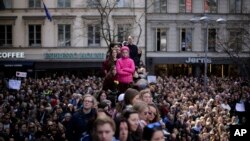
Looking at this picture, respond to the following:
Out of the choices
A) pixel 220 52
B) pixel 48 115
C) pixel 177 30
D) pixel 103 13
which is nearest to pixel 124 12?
pixel 103 13

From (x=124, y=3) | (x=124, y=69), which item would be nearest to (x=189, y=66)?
(x=124, y=3)

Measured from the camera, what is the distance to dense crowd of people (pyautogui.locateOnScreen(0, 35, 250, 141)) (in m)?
8.10

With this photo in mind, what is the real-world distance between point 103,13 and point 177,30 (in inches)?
295

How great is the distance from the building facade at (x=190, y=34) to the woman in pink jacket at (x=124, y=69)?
118 ft

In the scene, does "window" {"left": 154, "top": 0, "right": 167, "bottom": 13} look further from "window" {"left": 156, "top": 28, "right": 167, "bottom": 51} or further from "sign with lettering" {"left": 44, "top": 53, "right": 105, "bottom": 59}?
"sign with lettering" {"left": 44, "top": 53, "right": 105, "bottom": 59}

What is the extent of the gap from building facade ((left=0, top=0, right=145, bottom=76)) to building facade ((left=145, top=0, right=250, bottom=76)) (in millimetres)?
1650

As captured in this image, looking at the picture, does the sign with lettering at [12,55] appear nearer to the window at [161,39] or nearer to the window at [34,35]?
the window at [34,35]

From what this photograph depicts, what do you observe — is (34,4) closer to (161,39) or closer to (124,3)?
(124,3)

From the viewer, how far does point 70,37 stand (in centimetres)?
5025

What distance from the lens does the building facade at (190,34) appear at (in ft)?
166

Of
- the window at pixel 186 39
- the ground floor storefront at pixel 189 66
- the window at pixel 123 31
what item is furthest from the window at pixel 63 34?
the window at pixel 186 39

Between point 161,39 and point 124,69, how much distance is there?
37.6 metres

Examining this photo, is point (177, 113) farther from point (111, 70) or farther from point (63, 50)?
point (63, 50)

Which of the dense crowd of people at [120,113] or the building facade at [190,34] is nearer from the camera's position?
the dense crowd of people at [120,113]
